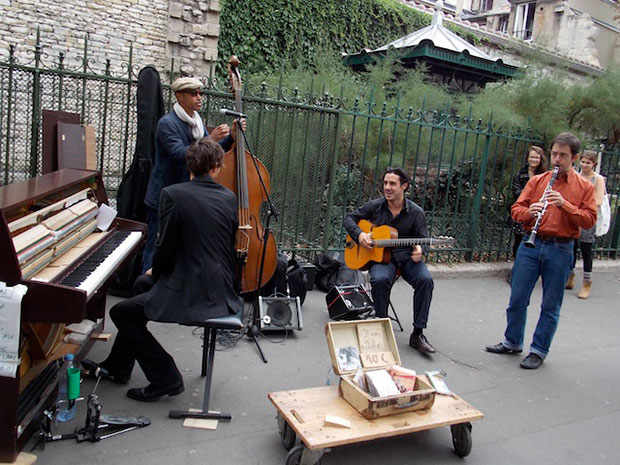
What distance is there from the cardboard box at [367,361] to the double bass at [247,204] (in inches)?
45.1

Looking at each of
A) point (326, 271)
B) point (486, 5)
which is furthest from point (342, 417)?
point (486, 5)

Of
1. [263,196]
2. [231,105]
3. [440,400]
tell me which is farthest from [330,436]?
[231,105]

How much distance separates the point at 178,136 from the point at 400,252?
2.15 m

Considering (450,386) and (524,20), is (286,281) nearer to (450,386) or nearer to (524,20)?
(450,386)

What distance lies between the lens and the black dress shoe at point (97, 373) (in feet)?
11.6

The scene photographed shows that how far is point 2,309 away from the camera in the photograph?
2.35 meters

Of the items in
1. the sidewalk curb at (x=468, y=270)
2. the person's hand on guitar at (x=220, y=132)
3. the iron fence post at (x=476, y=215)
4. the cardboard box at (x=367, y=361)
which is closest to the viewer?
the cardboard box at (x=367, y=361)

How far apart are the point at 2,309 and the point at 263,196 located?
7.88ft

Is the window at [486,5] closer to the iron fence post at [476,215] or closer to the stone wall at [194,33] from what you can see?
the stone wall at [194,33]

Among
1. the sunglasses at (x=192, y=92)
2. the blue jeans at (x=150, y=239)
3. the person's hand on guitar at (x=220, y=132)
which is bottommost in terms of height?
the blue jeans at (x=150, y=239)

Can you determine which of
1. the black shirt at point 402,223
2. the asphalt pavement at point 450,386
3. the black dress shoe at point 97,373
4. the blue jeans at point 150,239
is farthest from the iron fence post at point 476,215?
the black dress shoe at point 97,373

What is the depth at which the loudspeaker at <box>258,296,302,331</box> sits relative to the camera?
470 centimetres

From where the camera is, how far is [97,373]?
138 inches

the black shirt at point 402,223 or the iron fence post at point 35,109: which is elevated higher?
the iron fence post at point 35,109
